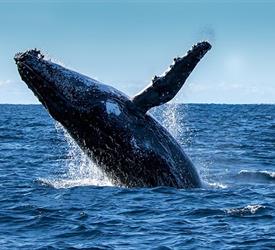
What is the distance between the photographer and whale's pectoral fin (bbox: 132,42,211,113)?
12266 millimetres

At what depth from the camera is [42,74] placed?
12.4 metres

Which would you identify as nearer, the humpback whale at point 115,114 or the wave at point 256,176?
the humpback whale at point 115,114

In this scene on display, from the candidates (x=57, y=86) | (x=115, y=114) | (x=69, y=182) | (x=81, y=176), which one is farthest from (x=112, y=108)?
(x=81, y=176)

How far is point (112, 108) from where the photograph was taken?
12703mm

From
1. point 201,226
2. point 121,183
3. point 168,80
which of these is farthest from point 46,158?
point 201,226

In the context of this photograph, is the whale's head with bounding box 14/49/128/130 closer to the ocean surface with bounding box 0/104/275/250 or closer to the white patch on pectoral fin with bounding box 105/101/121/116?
the white patch on pectoral fin with bounding box 105/101/121/116

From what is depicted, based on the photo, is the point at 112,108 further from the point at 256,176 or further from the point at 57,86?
the point at 256,176

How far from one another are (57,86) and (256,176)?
20.8 feet

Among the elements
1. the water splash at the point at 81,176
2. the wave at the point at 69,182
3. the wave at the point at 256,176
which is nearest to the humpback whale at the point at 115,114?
the water splash at the point at 81,176

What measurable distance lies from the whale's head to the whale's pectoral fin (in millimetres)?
813

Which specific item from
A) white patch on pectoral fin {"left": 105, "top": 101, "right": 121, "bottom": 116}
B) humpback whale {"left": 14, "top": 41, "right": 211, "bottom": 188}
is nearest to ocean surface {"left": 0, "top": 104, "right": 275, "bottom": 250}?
humpback whale {"left": 14, "top": 41, "right": 211, "bottom": 188}

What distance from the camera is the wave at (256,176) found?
52.1 ft

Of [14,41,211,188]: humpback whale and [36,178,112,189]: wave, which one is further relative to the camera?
[36,178,112,189]: wave

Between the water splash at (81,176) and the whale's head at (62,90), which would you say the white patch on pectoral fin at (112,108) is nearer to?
the whale's head at (62,90)
